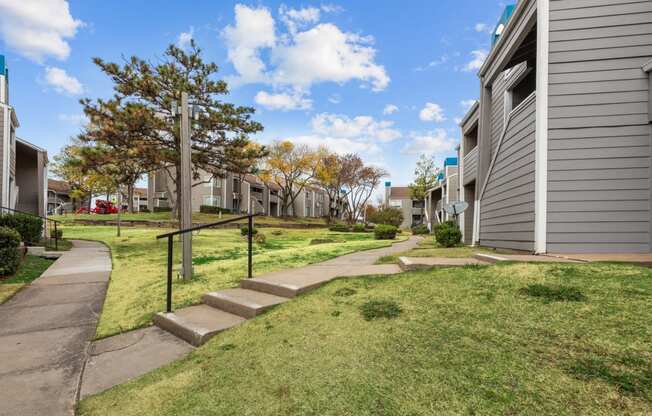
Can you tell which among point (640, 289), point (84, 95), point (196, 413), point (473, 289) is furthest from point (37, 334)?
point (84, 95)

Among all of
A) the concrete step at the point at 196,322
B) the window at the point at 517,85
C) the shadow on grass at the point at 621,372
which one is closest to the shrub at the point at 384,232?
the window at the point at 517,85

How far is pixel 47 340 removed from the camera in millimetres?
3646

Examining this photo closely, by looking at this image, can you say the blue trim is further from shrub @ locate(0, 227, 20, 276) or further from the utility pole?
shrub @ locate(0, 227, 20, 276)

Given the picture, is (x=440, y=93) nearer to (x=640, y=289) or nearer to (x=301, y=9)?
(x=301, y=9)

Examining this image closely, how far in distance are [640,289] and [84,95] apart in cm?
1758

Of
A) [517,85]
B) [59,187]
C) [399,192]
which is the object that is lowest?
[59,187]

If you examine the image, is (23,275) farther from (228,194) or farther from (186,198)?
(228,194)

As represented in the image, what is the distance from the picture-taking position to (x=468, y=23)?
9.41 meters

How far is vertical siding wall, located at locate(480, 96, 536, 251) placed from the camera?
21.2 feet

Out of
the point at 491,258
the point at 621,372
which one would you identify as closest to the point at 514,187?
the point at 491,258

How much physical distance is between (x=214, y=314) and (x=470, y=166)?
1174 centimetres

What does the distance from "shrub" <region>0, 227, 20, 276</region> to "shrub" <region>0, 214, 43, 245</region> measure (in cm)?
422

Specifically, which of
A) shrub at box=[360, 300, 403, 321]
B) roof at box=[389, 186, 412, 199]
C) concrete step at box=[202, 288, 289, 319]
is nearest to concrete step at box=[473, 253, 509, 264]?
shrub at box=[360, 300, 403, 321]

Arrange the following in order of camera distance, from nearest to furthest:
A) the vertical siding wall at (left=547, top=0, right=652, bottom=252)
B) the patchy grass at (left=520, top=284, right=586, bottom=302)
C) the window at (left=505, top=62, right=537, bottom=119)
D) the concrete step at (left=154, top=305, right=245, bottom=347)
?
the patchy grass at (left=520, top=284, right=586, bottom=302)
the concrete step at (left=154, top=305, right=245, bottom=347)
the vertical siding wall at (left=547, top=0, right=652, bottom=252)
the window at (left=505, top=62, right=537, bottom=119)
